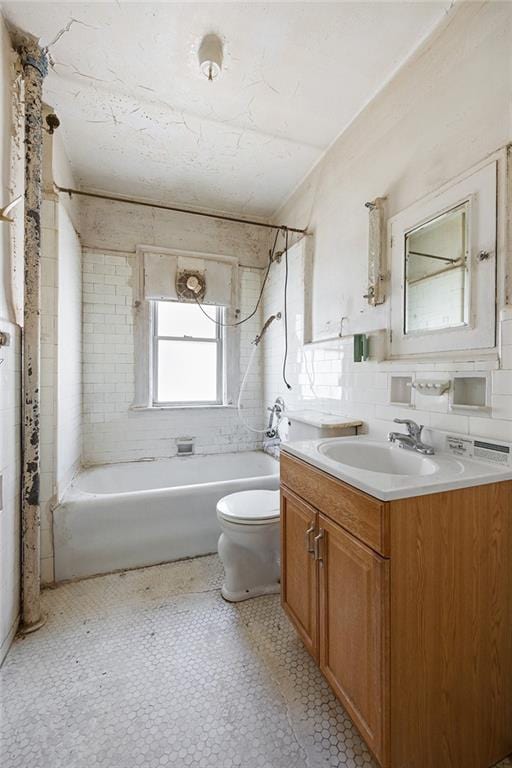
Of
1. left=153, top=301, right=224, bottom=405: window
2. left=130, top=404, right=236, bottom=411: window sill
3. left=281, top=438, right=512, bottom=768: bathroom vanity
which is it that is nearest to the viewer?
left=281, top=438, right=512, bottom=768: bathroom vanity

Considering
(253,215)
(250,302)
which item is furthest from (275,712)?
(253,215)

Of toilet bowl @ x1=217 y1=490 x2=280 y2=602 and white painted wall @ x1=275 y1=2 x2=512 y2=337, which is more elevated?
white painted wall @ x1=275 y1=2 x2=512 y2=337

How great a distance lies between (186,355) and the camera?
3004 millimetres

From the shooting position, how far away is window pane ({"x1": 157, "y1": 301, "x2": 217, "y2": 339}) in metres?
2.91

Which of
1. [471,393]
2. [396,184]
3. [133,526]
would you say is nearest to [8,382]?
[133,526]

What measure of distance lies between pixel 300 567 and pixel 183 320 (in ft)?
7.54

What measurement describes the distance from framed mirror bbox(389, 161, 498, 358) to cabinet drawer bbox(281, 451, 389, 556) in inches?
28.3

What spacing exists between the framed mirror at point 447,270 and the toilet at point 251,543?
2.05ft

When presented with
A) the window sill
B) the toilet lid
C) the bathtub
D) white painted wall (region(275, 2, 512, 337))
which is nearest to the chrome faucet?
white painted wall (region(275, 2, 512, 337))

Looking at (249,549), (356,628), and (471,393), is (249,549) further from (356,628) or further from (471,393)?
(471,393)

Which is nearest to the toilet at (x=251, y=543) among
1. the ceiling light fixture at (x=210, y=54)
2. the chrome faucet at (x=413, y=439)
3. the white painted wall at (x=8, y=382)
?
the chrome faucet at (x=413, y=439)

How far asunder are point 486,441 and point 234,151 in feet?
7.33

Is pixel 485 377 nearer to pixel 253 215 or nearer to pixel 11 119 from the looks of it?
pixel 11 119

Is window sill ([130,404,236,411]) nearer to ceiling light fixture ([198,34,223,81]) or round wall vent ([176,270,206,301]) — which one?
round wall vent ([176,270,206,301])
